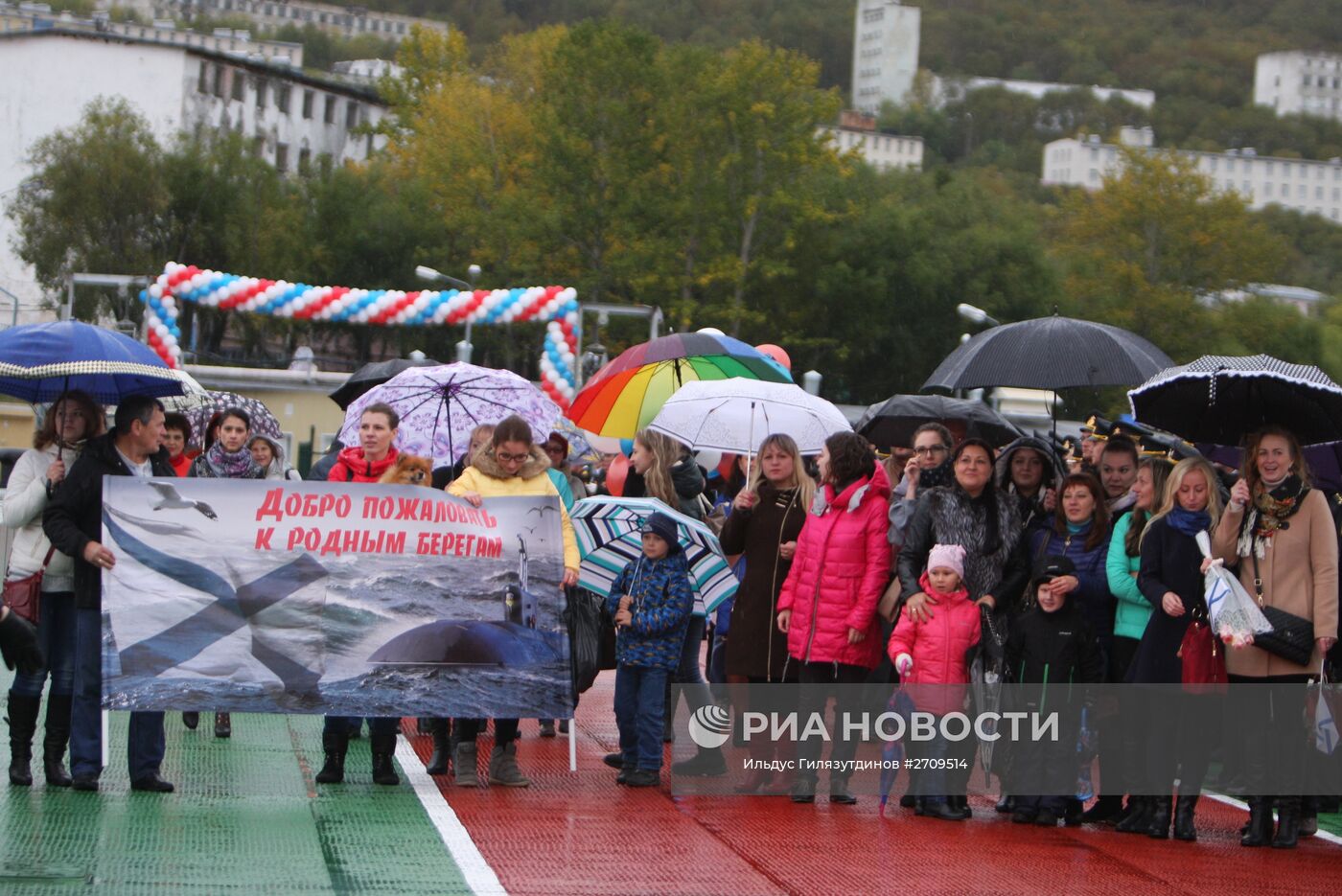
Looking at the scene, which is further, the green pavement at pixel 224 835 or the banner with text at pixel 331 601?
the banner with text at pixel 331 601

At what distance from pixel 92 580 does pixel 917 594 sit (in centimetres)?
406

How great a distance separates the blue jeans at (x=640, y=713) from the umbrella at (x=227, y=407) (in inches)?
116

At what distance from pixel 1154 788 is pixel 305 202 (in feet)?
228

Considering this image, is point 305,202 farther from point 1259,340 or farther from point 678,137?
point 1259,340

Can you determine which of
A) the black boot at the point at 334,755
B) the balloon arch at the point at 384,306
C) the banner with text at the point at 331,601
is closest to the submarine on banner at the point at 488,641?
the banner with text at the point at 331,601

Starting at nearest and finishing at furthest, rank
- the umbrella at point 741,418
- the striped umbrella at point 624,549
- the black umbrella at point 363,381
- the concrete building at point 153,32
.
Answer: the striped umbrella at point 624,549, the umbrella at point 741,418, the black umbrella at point 363,381, the concrete building at point 153,32

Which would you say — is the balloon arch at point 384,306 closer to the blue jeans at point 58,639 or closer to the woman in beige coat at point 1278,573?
the blue jeans at point 58,639

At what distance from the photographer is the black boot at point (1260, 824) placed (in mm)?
9453

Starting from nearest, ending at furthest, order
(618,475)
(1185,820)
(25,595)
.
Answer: (25,595), (1185,820), (618,475)

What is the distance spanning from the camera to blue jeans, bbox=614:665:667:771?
1038 centimetres

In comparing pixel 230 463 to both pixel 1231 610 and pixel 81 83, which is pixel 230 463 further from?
pixel 81 83

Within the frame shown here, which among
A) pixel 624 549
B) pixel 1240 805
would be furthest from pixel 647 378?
pixel 1240 805

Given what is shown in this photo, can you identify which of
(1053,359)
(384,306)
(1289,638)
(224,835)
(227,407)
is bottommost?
(224,835)

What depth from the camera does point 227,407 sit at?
1229 cm
